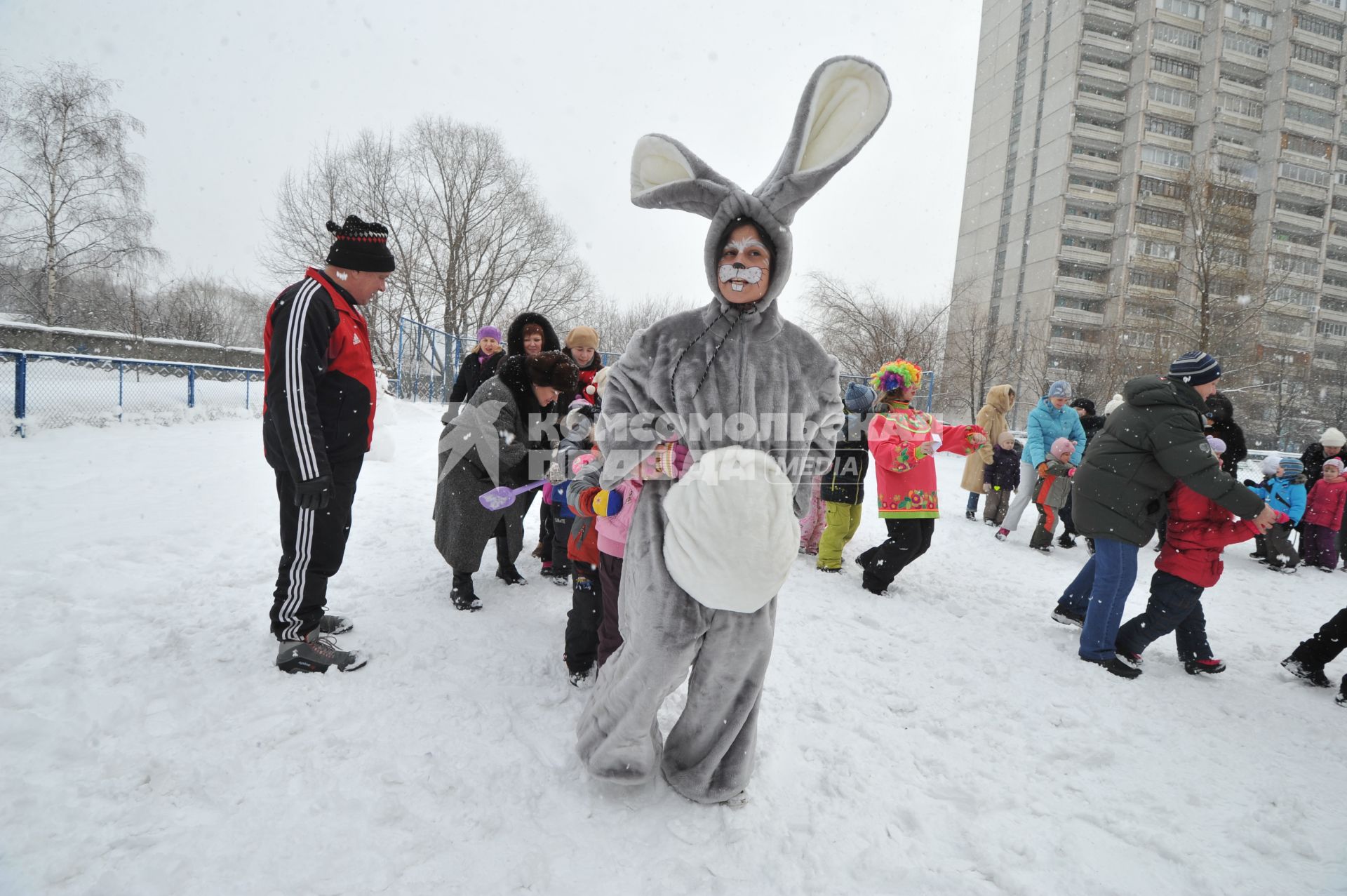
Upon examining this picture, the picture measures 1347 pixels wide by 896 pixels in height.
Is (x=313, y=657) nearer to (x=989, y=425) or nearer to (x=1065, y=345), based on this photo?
(x=989, y=425)

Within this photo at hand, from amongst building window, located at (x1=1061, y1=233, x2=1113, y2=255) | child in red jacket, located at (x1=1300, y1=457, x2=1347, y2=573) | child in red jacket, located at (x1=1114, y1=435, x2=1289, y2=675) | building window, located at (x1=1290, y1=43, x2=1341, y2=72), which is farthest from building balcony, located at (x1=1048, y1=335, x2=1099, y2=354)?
child in red jacket, located at (x1=1114, y1=435, x2=1289, y2=675)

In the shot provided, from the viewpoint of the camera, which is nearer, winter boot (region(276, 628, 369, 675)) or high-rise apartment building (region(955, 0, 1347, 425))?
winter boot (region(276, 628, 369, 675))

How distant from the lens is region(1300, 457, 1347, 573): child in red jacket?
6348mm

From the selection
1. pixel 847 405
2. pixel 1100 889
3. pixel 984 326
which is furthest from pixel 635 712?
pixel 984 326

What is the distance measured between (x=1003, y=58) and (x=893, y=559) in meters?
64.0

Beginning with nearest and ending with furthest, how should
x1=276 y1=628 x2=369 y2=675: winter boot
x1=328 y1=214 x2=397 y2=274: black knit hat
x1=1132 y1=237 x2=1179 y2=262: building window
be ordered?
1. x1=276 y1=628 x2=369 y2=675: winter boot
2. x1=328 y1=214 x2=397 y2=274: black knit hat
3. x1=1132 y1=237 x2=1179 y2=262: building window

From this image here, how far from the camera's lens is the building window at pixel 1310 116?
42.5 m

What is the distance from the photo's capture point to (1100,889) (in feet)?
5.91

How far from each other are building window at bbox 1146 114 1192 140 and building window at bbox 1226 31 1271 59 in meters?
6.45

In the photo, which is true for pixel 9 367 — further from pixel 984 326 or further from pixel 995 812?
pixel 984 326

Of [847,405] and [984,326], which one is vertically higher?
[984,326]

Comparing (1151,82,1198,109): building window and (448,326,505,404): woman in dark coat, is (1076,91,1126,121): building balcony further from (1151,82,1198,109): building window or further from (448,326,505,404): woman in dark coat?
(448,326,505,404): woman in dark coat

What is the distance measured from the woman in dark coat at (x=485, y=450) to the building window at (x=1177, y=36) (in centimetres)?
6154

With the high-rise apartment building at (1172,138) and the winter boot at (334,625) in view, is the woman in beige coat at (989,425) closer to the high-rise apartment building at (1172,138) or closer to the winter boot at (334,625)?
the winter boot at (334,625)
